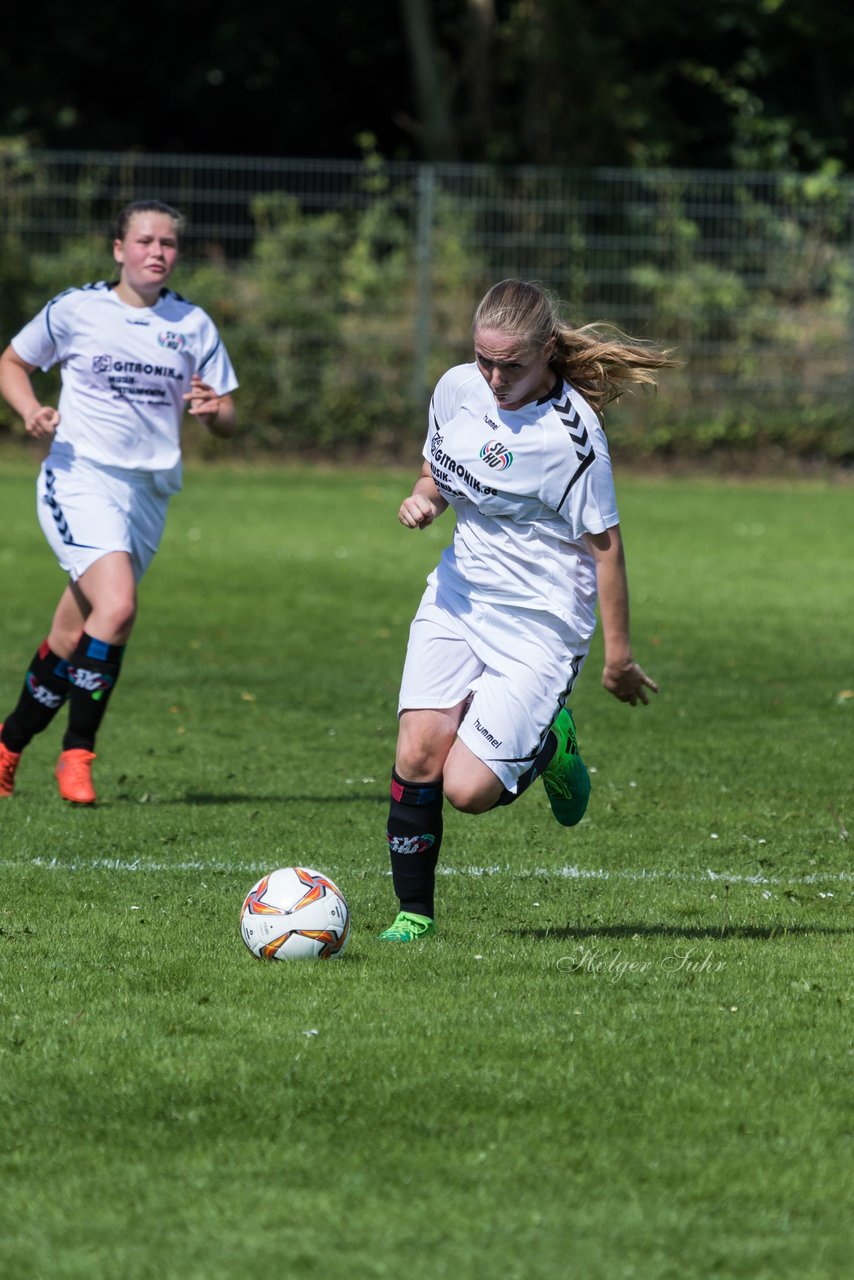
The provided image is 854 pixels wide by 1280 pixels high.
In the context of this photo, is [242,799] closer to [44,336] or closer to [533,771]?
[44,336]

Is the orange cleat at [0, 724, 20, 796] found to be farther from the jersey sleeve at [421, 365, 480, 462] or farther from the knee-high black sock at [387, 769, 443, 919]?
the jersey sleeve at [421, 365, 480, 462]

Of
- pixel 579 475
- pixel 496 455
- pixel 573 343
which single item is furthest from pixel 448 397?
pixel 579 475

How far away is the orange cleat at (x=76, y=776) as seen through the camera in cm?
755

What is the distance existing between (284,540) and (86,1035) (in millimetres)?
12356

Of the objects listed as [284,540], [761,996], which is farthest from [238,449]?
[761,996]

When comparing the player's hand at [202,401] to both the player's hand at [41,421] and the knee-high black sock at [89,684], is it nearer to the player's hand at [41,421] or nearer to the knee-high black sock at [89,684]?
the player's hand at [41,421]

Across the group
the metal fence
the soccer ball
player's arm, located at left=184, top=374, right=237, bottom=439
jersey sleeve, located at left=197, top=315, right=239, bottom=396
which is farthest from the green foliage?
the soccer ball

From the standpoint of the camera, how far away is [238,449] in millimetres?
22656

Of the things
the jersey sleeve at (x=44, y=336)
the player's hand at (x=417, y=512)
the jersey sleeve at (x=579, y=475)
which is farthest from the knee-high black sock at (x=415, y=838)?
the jersey sleeve at (x=44, y=336)

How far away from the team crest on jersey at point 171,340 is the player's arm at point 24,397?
523 mm

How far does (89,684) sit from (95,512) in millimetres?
698

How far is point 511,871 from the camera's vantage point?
6500 millimetres

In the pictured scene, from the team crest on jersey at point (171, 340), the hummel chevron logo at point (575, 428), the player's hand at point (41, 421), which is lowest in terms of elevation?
the player's hand at point (41, 421)

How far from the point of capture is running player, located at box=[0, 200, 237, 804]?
24.9ft
